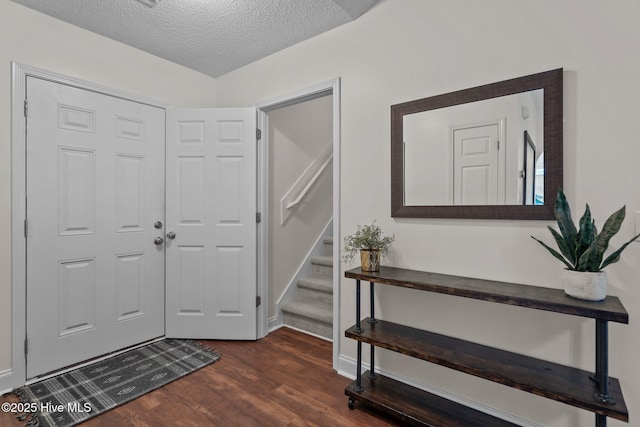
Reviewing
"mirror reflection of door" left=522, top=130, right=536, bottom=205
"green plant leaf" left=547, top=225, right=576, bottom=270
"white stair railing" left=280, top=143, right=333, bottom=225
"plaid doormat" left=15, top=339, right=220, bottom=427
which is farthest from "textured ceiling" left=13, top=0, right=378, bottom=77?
"plaid doormat" left=15, top=339, right=220, bottom=427

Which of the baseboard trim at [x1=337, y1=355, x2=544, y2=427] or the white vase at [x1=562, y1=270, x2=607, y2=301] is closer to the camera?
the white vase at [x1=562, y1=270, x2=607, y2=301]

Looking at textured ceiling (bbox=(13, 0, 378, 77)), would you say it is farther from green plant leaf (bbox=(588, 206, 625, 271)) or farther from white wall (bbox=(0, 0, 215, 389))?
green plant leaf (bbox=(588, 206, 625, 271))

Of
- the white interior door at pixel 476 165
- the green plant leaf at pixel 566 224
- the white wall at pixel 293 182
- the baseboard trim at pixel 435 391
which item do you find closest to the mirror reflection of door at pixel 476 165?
the white interior door at pixel 476 165

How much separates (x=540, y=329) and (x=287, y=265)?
213 centimetres

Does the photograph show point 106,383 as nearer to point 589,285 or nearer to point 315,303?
point 315,303

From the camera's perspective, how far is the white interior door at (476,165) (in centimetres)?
161

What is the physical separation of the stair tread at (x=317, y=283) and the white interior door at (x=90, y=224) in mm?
1303

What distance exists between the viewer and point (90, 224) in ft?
7.55

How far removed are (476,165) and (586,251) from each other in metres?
0.64

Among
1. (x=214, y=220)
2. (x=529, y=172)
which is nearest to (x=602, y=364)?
(x=529, y=172)

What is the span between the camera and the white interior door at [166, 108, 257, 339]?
8.81ft

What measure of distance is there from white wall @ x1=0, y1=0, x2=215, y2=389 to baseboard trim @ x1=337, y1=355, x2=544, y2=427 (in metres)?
2.14

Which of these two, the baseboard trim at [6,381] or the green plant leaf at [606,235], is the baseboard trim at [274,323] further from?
the green plant leaf at [606,235]

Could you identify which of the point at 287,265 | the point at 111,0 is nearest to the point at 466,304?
the point at 287,265
